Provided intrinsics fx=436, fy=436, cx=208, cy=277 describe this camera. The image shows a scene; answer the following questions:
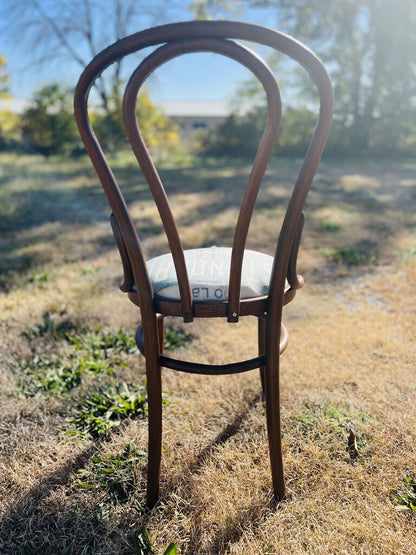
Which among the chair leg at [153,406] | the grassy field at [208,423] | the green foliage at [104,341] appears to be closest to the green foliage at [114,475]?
the grassy field at [208,423]

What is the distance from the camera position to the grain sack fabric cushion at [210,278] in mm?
1255

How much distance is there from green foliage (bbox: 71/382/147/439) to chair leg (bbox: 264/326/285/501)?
2.20 ft

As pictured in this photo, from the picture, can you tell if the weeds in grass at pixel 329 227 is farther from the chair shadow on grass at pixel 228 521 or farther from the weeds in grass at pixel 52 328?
the chair shadow on grass at pixel 228 521

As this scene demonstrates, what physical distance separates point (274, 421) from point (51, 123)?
47.3 ft

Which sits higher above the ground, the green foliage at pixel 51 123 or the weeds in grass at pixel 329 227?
the green foliage at pixel 51 123

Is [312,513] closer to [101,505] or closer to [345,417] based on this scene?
[345,417]

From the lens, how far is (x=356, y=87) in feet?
43.1

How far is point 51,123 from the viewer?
13.8 m

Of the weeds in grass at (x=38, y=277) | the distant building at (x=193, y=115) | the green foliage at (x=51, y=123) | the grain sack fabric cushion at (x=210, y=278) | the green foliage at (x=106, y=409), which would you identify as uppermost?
the distant building at (x=193, y=115)

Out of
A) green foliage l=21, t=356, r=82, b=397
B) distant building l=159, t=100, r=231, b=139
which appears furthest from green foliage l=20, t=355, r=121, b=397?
distant building l=159, t=100, r=231, b=139

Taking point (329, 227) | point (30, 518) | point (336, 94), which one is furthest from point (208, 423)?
point (336, 94)

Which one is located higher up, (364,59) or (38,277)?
(364,59)

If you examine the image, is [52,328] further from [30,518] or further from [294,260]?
[294,260]

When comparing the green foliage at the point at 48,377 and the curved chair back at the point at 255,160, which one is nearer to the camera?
the curved chair back at the point at 255,160
